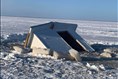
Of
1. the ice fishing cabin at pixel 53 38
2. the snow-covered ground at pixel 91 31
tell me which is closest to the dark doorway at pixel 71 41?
the ice fishing cabin at pixel 53 38

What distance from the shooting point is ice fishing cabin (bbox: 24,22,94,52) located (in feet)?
55.1

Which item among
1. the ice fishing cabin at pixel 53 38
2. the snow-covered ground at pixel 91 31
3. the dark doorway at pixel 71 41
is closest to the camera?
the ice fishing cabin at pixel 53 38

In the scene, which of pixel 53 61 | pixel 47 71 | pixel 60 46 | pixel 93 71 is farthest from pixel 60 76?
pixel 60 46

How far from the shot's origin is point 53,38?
17.5 metres

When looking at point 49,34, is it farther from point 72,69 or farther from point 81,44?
point 72,69

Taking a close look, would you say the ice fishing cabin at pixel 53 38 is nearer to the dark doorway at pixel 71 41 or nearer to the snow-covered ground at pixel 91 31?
the dark doorway at pixel 71 41

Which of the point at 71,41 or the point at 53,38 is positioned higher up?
the point at 53,38

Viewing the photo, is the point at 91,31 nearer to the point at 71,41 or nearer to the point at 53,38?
the point at 71,41

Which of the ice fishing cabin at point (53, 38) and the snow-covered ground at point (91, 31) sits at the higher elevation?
the ice fishing cabin at point (53, 38)

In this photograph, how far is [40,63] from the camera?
13.3m

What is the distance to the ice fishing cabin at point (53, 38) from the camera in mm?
16781

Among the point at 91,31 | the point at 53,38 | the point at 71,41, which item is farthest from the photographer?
the point at 91,31

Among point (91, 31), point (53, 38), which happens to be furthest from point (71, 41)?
point (91, 31)

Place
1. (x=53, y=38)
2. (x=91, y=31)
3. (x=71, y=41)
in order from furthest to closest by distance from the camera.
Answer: (x=91, y=31) < (x=71, y=41) < (x=53, y=38)
